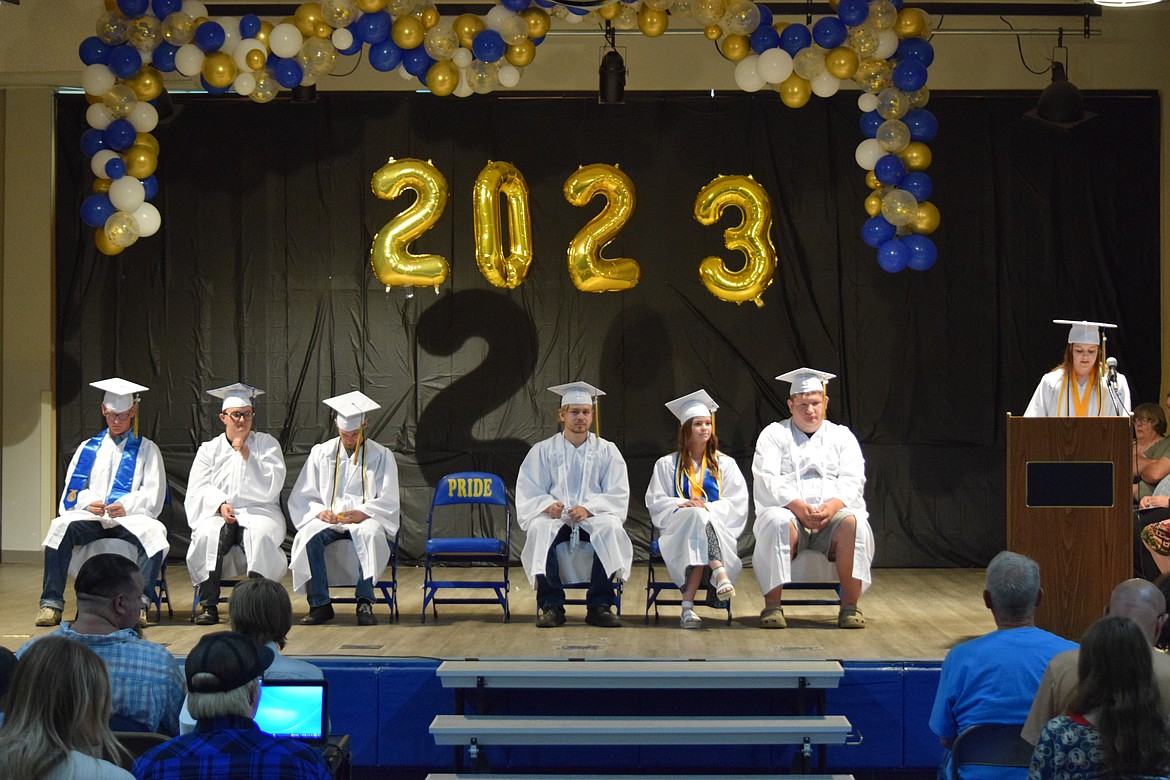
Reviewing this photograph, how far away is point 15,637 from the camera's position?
6.19 m

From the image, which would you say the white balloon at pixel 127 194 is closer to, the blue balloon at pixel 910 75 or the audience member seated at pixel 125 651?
the audience member seated at pixel 125 651

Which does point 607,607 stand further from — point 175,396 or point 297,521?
point 175,396

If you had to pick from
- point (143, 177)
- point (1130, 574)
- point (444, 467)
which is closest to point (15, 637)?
point (143, 177)

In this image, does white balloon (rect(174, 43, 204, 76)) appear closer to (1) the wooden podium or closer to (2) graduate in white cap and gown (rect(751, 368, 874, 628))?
(2) graduate in white cap and gown (rect(751, 368, 874, 628))

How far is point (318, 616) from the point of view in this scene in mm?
6723

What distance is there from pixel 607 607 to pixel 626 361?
2.72 m

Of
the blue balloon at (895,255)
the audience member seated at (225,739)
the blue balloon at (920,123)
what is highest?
the blue balloon at (920,123)

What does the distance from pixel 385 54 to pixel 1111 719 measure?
5509 millimetres

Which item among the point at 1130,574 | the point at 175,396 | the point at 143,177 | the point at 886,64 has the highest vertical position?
the point at 886,64

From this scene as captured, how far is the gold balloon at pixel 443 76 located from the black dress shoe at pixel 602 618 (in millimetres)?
2957

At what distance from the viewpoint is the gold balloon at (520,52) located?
23.6 ft

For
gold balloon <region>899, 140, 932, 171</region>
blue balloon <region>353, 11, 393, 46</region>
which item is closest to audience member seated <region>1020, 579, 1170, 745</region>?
gold balloon <region>899, 140, 932, 171</region>

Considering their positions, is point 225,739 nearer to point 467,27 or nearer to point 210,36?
point 467,27

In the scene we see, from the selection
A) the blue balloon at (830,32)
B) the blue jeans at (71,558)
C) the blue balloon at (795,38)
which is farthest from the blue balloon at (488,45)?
the blue jeans at (71,558)
